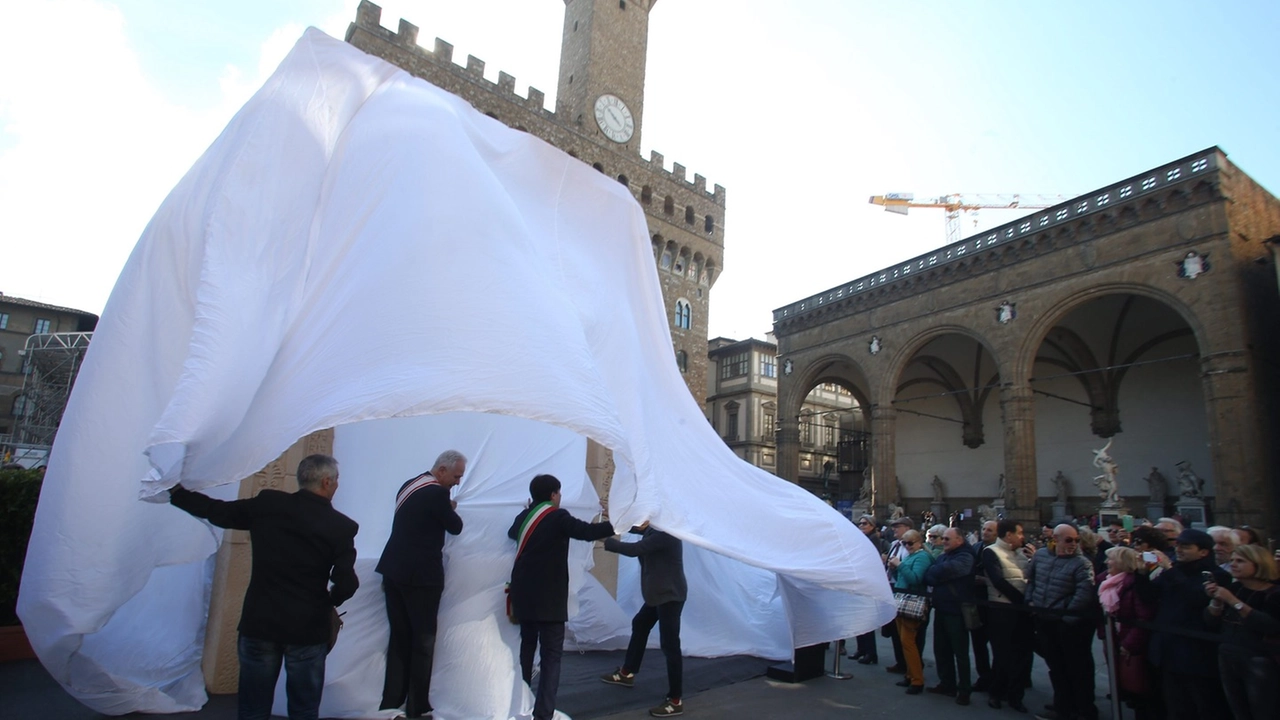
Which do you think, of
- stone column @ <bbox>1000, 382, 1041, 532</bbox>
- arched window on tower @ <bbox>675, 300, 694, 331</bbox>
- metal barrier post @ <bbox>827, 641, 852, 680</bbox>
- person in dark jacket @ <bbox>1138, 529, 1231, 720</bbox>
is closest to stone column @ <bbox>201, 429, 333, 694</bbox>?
metal barrier post @ <bbox>827, 641, 852, 680</bbox>

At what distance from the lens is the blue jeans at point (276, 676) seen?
10.1 feet

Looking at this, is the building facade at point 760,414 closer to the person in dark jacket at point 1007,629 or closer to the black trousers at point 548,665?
the person in dark jacket at point 1007,629

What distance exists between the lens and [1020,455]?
2075 centimetres

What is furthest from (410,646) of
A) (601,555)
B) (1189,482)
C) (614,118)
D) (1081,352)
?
(614,118)

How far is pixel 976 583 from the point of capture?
6.26m

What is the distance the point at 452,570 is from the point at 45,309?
5184cm

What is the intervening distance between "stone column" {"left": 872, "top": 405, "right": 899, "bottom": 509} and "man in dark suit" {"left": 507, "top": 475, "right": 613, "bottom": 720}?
22319mm

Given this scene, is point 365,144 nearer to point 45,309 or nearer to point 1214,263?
point 1214,263

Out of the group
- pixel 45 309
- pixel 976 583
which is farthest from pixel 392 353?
pixel 45 309

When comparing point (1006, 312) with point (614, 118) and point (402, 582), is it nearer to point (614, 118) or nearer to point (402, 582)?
point (614, 118)

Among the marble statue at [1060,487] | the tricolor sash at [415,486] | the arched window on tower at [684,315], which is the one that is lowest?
the tricolor sash at [415,486]

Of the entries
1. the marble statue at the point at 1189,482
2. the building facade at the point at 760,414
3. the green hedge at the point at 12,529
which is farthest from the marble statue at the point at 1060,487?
the green hedge at the point at 12,529

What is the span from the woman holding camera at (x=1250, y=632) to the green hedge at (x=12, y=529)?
8.82 metres

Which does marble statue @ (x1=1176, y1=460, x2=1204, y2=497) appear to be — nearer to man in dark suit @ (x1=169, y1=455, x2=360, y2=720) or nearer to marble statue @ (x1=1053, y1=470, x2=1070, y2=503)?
marble statue @ (x1=1053, y1=470, x2=1070, y2=503)
